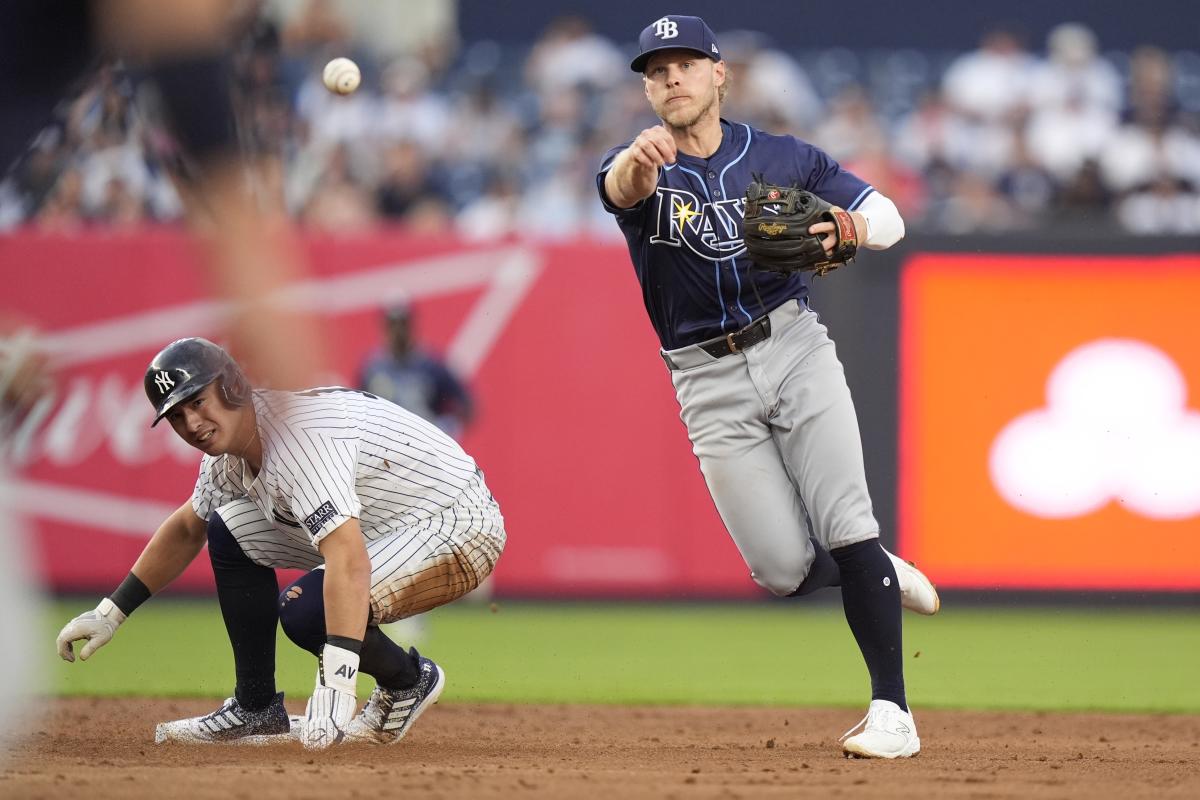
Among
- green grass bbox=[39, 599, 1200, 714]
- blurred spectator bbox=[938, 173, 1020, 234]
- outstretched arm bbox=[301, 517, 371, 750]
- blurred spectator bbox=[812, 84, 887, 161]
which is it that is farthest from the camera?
blurred spectator bbox=[812, 84, 887, 161]

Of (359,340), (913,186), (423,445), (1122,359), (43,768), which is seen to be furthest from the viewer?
(913,186)

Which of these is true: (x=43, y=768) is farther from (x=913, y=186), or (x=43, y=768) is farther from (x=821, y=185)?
(x=913, y=186)

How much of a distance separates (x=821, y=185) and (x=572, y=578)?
6.24 meters

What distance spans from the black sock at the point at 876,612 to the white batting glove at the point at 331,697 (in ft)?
5.18

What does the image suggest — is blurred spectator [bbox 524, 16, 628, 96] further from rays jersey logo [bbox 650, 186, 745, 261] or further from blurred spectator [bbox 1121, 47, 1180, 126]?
rays jersey logo [bbox 650, 186, 745, 261]

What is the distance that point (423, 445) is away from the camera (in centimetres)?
539

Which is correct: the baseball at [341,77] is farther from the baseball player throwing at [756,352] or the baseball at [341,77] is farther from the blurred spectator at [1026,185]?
the blurred spectator at [1026,185]

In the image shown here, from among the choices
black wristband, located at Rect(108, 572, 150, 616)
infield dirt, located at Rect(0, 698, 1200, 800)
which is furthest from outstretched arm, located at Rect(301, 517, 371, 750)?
black wristband, located at Rect(108, 572, 150, 616)

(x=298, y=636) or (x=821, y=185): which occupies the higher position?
(x=821, y=185)

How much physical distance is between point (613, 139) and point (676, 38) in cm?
785

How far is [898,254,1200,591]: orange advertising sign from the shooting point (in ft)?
34.7

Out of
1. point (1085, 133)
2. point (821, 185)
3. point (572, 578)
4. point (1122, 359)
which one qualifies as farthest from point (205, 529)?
point (1085, 133)

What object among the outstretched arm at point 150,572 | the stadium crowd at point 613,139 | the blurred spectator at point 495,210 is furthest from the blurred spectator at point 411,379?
the outstretched arm at point 150,572

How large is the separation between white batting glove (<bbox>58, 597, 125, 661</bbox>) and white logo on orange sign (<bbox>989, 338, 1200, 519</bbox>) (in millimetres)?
6712
